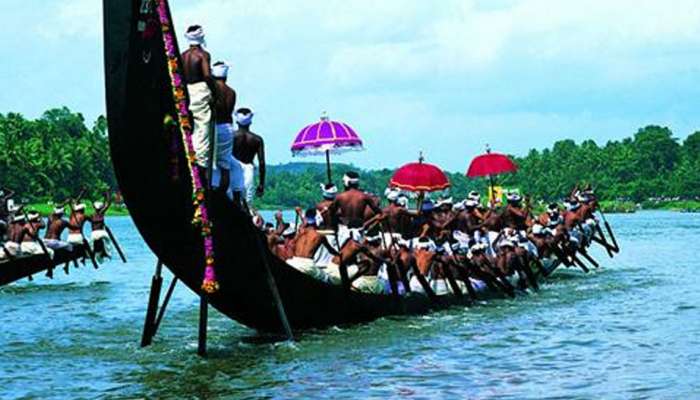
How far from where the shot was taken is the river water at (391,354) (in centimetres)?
1323

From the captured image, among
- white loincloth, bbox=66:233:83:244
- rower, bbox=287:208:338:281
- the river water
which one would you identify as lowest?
the river water

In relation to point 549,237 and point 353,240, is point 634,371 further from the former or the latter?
point 549,237

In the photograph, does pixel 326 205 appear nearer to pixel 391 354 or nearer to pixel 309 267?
pixel 309 267

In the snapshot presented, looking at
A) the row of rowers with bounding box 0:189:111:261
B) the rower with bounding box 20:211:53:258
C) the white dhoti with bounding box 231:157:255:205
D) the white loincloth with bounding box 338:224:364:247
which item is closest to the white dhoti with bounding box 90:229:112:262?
the row of rowers with bounding box 0:189:111:261

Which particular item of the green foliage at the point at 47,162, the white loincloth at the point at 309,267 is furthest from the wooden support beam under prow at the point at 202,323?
the green foliage at the point at 47,162

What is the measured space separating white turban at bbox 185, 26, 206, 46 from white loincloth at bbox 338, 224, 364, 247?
4576mm

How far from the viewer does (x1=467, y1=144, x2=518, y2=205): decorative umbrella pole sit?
29141 mm

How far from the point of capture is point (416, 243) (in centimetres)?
1986

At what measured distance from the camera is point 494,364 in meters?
14.9

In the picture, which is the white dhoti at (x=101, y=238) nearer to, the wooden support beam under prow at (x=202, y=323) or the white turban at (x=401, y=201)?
the white turban at (x=401, y=201)

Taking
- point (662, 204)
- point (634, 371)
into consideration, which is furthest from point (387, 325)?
point (662, 204)

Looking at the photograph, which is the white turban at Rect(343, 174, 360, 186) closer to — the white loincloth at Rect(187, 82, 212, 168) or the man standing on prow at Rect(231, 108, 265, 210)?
the man standing on prow at Rect(231, 108, 265, 210)

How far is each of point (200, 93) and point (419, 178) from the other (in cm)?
1004

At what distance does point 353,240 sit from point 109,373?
4.33 m
